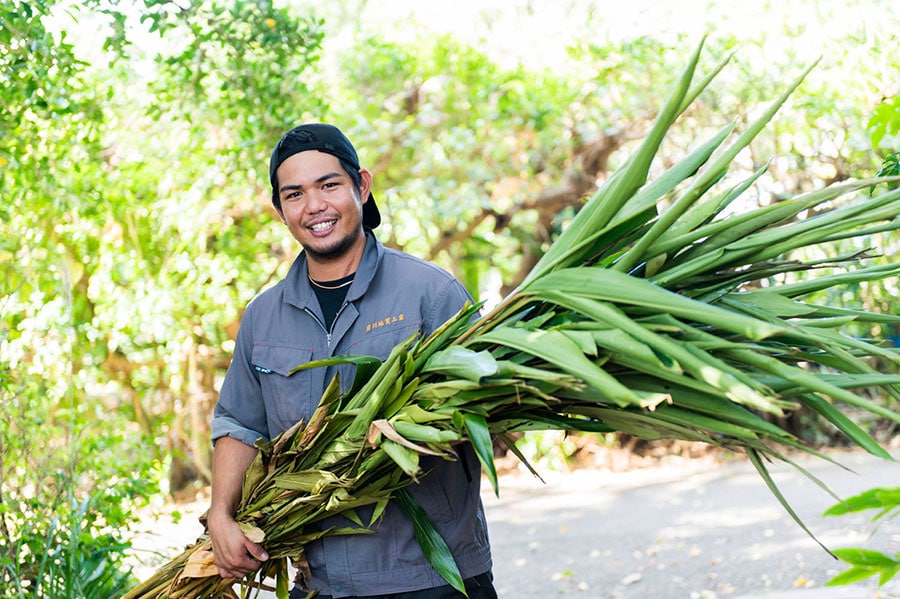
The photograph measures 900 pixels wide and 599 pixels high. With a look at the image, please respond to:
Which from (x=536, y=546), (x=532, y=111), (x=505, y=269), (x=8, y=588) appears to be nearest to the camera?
(x=8, y=588)

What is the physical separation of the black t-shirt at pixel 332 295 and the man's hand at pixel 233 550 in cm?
55

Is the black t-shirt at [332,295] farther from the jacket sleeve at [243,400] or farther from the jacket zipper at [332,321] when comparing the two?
the jacket sleeve at [243,400]

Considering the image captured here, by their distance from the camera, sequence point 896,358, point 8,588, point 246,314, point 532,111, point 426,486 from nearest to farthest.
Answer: point 896,358
point 426,486
point 246,314
point 8,588
point 532,111

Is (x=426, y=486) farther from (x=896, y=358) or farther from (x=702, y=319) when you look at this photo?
(x=896, y=358)

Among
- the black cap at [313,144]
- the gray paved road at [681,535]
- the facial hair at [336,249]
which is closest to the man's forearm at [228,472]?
the facial hair at [336,249]

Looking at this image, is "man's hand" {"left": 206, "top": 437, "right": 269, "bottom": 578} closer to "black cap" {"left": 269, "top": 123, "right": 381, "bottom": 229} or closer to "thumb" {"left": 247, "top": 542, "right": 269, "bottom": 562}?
"thumb" {"left": 247, "top": 542, "right": 269, "bottom": 562}

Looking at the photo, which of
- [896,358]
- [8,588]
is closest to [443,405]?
[896,358]

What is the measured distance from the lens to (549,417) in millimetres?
1989

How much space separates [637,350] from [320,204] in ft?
3.29

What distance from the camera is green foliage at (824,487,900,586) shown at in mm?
1355

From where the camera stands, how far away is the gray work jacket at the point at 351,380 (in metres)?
2.23

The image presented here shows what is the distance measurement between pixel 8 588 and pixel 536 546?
4.01 metres

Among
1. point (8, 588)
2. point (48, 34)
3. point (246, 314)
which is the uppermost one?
point (48, 34)

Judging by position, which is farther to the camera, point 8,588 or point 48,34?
point 48,34
